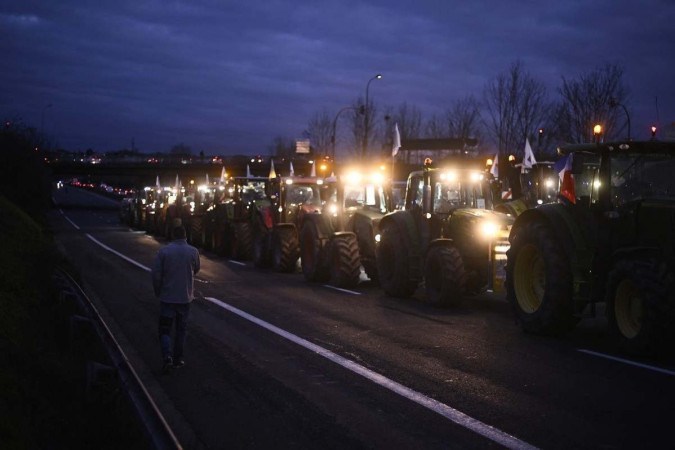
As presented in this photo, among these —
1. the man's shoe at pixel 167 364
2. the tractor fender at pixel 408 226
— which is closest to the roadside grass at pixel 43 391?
the man's shoe at pixel 167 364

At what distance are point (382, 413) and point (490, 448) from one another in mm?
1420

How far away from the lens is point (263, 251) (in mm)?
25531

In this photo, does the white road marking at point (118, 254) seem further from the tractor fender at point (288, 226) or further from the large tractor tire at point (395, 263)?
the large tractor tire at point (395, 263)

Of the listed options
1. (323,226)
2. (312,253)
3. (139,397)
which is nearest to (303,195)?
(323,226)

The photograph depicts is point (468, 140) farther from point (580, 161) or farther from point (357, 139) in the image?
point (580, 161)

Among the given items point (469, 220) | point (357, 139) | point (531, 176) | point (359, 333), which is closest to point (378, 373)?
point (359, 333)

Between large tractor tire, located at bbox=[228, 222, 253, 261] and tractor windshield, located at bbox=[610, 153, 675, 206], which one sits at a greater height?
tractor windshield, located at bbox=[610, 153, 675, 206]

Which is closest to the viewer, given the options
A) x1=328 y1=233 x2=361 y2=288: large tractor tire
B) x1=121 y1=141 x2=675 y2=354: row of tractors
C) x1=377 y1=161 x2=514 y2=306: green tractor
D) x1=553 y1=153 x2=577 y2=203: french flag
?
x1=121 y1=141 x2=675 y2=354: row of tractors

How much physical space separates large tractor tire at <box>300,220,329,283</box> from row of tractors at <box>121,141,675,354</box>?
0.13 feet

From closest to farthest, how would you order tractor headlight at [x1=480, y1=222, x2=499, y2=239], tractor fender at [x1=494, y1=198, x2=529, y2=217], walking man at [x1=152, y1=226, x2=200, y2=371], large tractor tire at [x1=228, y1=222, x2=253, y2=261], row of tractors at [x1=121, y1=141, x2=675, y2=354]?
walking man at [x1=152, y1=226, x2=200, y2=371] → row of tractors at [x1=121, y1=141, x2=675, y2=354] → tractor headlight at [x1=480, y1=222, x2=499, y2=239] → tractor fender at [x1=494, y1=198, x2=529, y2=217] → large tractor tire at [x1=228, y1=222, x2=253, y2=261]

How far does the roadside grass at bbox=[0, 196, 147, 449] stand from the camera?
629 cm

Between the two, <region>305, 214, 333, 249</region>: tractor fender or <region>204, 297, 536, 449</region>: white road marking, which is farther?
<region>305, 214, 333, 249</region>: tractor fender

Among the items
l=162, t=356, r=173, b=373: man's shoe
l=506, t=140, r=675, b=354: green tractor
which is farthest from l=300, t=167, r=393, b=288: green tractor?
l=162, t=356, r=173, b=373: man's shoe

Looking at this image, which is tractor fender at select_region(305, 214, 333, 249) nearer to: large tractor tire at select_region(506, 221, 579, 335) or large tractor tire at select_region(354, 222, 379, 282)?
large tractor tire at select_region(354, 222, 379, 282)
